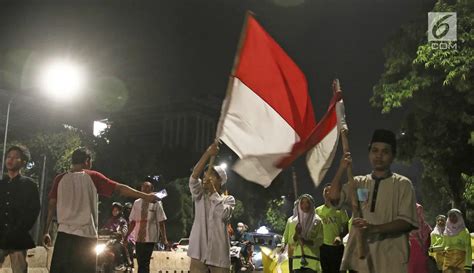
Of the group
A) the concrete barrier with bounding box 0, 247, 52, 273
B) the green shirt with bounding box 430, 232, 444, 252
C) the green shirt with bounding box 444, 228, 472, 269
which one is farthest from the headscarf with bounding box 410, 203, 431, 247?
the concrete barrier with bounding box 0, 247, 52, 273

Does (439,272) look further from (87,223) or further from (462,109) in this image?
(87,223)

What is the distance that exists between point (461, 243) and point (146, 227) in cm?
739

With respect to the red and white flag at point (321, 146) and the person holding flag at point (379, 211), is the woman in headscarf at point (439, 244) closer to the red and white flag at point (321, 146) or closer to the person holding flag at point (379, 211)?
the red and white flag at point (321, 146)

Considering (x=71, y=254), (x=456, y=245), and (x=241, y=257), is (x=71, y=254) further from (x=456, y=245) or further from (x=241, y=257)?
(x=241, y=257)

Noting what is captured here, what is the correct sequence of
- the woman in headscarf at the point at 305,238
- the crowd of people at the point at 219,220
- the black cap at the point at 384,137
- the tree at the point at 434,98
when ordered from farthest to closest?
the tree at the point at 434,98
the woman in headscarf at the point at 305,238
the black cap at the point at 384,137
the crowd of people at the point at 219,220

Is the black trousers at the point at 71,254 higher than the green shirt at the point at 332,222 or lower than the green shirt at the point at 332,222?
lower

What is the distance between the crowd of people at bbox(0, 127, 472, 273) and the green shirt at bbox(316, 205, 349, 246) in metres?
0.02

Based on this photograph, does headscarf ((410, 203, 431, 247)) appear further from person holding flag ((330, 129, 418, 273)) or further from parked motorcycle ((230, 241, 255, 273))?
parked motorcycle ((230, 241, 255, 273))

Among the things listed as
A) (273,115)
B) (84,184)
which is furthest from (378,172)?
(84,184)

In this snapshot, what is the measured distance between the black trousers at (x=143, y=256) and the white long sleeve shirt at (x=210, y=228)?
12.2ft

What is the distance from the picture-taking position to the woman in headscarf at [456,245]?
13.6 m

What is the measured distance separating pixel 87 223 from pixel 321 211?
457 centimetres

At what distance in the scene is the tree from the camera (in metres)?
18.7

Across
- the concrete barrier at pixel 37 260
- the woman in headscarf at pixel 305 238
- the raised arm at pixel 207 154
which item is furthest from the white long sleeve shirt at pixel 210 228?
the concrete barrier at pixel 37 260
